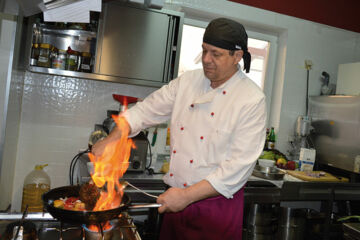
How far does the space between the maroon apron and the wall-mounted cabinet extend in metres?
1.38

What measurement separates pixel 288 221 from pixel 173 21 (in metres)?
2.36

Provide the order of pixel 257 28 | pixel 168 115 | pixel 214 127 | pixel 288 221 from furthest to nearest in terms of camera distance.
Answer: pixel 257 28 → pixel 288 221 → pixel 168 115 → pixel 214 127

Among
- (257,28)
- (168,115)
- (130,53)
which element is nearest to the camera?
(168,115)

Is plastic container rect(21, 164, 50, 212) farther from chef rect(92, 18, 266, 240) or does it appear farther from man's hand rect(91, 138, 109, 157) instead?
chef rect(92, 18, 266, 240)

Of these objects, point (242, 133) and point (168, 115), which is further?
point (168, 115)

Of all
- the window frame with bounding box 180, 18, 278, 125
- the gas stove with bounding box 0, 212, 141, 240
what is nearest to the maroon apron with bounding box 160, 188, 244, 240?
the gas stove with bounding box 0, 212, 141, 240

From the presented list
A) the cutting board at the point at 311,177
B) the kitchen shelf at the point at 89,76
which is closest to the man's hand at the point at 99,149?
the kitchen shelf at the point at 89,76

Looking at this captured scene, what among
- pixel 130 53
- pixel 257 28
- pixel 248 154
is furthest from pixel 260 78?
pixel 248 154

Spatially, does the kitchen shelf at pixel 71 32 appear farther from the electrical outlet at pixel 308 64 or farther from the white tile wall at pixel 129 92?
the electrical outlet at pixel 308 64

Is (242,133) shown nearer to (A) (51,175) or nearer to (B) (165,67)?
(B) (165,67)

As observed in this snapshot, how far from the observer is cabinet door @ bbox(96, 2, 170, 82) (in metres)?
2.73

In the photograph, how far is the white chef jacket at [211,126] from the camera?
1.70m

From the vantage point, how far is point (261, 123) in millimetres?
1771

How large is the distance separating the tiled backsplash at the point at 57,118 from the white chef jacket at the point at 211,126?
1314mm
